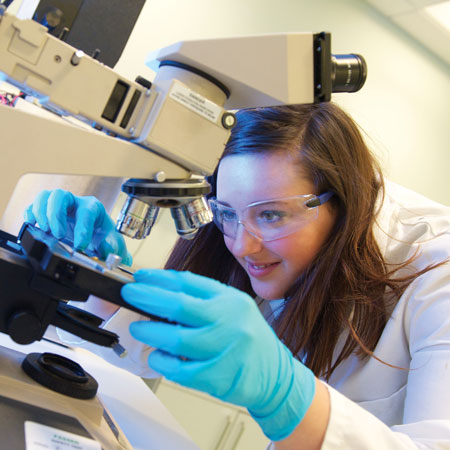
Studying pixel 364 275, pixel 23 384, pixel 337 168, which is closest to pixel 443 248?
pixel 364 275

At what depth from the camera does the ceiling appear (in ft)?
11.3

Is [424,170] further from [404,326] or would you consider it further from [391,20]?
[404,326]

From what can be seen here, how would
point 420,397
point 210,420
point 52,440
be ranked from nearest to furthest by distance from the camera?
point 52,440
point 420,397
point 210,420

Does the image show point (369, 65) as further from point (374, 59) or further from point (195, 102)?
point (195, 102)

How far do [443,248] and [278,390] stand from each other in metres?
0.64

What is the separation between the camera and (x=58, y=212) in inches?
52.4

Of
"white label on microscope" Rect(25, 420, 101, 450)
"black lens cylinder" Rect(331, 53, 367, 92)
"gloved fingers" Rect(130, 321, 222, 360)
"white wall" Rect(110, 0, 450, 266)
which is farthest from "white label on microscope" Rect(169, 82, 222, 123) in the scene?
"white wall" Rect(110, 0, 450, 266)

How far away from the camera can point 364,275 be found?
4.35 feet

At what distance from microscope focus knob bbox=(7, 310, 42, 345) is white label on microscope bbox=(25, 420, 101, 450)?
0.13 m

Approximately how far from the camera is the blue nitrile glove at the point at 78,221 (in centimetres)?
130

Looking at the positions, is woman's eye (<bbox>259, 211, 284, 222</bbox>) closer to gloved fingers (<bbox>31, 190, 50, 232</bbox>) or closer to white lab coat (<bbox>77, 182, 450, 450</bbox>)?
white lab coat (<bbox>77, 182, 450, 450</bbox>)

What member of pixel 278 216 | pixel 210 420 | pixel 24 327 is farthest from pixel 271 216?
pixel 210 420

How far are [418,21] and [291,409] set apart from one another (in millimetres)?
3464

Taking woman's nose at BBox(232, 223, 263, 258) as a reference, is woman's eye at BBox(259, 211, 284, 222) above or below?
above
